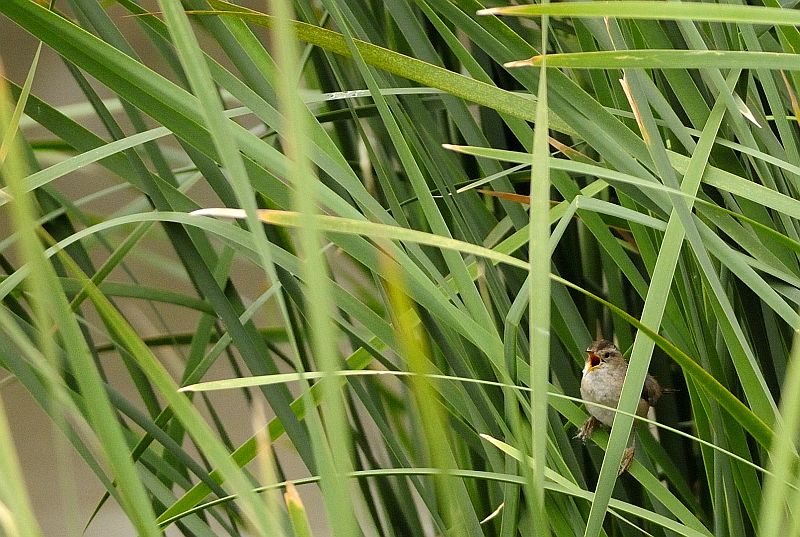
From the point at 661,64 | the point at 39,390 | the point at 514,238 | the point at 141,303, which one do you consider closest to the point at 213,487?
the point at 39,390

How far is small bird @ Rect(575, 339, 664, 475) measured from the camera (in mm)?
641

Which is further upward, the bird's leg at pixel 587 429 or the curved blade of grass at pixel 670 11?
the curved blade of grass at pixel 670 11

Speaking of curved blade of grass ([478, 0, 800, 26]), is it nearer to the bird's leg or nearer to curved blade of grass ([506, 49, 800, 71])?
curved blade of grass ([506, 49, 800, 71])

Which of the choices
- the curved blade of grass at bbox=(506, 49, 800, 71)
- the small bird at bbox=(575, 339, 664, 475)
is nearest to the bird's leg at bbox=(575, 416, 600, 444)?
the small bird at bbox=(575, 339, 664, 475)

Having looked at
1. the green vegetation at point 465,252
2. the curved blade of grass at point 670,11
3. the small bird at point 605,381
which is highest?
the curved blade of grass at point 670,11

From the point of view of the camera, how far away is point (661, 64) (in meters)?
0.40

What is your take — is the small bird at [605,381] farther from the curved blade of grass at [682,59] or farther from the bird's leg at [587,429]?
the curved blade of grass at [682,59]

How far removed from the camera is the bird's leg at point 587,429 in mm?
571

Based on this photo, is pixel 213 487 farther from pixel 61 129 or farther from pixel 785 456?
pixel 785 456

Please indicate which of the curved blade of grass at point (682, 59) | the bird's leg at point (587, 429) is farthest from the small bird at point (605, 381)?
the curved blade of grass at point (682, 59)

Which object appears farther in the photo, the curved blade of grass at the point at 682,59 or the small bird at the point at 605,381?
the small bird at the point at 605,381

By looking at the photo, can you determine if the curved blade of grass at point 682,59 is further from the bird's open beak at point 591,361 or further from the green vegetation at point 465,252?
the bird's open beak at point 591,361

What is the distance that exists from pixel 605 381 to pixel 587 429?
14cm

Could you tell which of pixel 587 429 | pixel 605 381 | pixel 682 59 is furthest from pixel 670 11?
pixel 605 381
